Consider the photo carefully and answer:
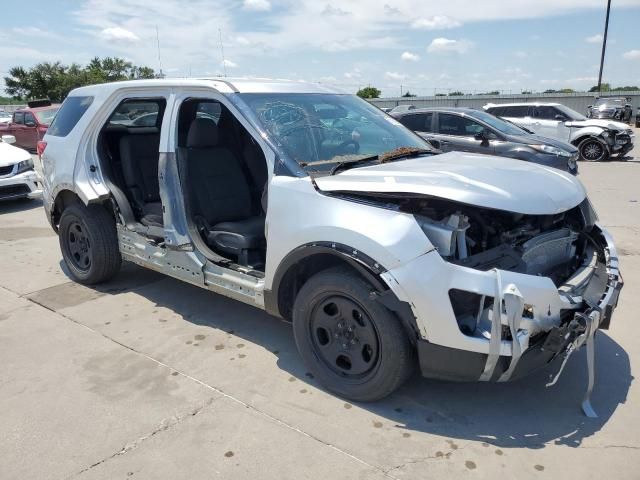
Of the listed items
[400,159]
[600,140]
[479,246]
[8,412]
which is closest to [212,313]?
[8,412]

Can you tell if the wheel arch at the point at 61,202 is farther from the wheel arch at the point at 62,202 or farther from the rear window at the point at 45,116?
the rear window at the point at 45,116

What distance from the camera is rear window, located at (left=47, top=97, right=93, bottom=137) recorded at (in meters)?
4.86

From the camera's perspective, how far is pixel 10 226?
780 cm

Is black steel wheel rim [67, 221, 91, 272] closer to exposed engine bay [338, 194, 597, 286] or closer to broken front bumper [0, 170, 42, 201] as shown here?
exposed engine bay [338, 194, 597, 286]

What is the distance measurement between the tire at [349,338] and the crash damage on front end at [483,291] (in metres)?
0.16

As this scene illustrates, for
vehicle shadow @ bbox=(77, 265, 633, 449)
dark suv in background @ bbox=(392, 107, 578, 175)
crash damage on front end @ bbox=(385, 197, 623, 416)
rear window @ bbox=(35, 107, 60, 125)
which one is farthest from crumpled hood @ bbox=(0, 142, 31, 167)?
crash damage on front end @ bbox=(385, 197, 623, 416)

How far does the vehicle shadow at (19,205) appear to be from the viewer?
895 centimetres

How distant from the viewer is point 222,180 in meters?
4.36

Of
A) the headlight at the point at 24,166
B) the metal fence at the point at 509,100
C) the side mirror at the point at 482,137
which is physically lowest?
the headlight at the point at 24,166

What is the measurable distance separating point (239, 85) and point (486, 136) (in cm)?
760

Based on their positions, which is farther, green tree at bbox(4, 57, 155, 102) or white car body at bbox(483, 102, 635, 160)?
green tree at bbox(4, 57, 155, 102)

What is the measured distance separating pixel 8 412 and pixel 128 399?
0.68 metres

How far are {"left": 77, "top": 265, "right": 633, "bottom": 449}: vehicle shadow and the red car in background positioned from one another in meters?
13.9

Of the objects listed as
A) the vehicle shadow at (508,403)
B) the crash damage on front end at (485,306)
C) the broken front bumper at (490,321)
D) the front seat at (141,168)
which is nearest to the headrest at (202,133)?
the front seat at (141,168)
